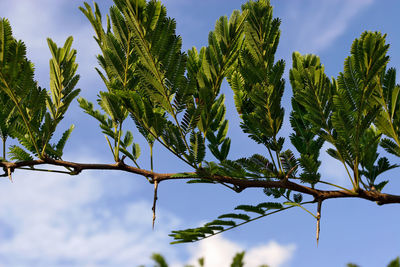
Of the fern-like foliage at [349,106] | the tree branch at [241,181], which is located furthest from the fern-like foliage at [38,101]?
the fern-like foliage at [349,106]

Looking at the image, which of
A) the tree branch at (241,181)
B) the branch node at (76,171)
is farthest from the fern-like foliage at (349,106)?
the branch node at (76,171)

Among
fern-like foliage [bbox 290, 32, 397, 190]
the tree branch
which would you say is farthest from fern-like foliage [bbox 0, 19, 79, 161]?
fern-like foliage [bbox 290, 32, 397, 190]

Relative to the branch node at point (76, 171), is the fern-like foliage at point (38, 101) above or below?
above

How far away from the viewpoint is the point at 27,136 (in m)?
3.26

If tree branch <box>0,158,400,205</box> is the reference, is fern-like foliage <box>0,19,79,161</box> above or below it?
above

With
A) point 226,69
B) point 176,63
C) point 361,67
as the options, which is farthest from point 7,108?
point 361,67

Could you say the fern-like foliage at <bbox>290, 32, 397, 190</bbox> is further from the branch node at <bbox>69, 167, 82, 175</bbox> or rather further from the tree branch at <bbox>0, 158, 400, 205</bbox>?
the branch node at <bbox>69, 167, 82, 175</bbox>

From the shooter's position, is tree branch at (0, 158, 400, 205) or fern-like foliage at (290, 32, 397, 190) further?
tree branch at (0, 158, 400, 205)

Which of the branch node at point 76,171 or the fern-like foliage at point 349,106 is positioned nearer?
the fern-like foliage at point 349,106

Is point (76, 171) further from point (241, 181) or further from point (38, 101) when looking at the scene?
point (241, 181)

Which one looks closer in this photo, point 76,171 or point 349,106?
point 349,106

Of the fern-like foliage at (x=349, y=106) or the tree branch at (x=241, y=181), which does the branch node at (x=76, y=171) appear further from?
the fern-like foliage at (x=349, y=106)

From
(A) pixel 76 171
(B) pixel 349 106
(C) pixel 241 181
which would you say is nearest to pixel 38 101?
(A) pixel 76 171

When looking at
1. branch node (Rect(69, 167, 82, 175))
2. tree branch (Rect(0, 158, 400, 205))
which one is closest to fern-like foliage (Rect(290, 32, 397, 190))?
tree branch (Rect(0, 158, 400, 205))
